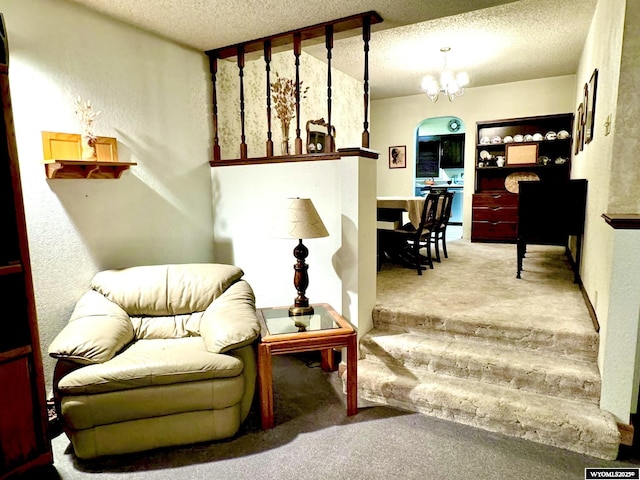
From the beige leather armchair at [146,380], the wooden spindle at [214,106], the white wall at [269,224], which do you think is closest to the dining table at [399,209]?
the white wall at [269,224]

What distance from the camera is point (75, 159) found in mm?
2486

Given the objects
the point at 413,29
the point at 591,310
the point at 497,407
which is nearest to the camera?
the point at 497,407

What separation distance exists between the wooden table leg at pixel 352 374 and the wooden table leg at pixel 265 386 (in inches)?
18.6

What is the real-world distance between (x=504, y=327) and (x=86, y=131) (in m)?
3.00

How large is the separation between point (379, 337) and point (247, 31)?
2508 mm

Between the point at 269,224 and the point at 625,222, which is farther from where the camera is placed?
the point at 269,224

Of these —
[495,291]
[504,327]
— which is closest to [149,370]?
[504,327]

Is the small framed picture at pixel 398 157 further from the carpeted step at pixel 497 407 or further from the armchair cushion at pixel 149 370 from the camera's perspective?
the armchair cushion at pixel 149 370

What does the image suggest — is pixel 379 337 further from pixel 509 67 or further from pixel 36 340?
pixel 509 67

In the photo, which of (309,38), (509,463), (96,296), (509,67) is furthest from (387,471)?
(509,67)

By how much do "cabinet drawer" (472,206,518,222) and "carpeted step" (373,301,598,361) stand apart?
140 inches

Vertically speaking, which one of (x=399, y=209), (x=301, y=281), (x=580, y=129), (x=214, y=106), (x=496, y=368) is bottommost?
(x=496, y=368)

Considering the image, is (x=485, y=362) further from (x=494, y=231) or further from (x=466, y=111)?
(x=466, y=111)

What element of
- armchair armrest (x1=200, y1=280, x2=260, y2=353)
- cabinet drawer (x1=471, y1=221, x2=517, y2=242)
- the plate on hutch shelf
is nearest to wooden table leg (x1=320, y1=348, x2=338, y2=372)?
armchair armrest (x1=200, y1=280, x2=260, y2=353)
